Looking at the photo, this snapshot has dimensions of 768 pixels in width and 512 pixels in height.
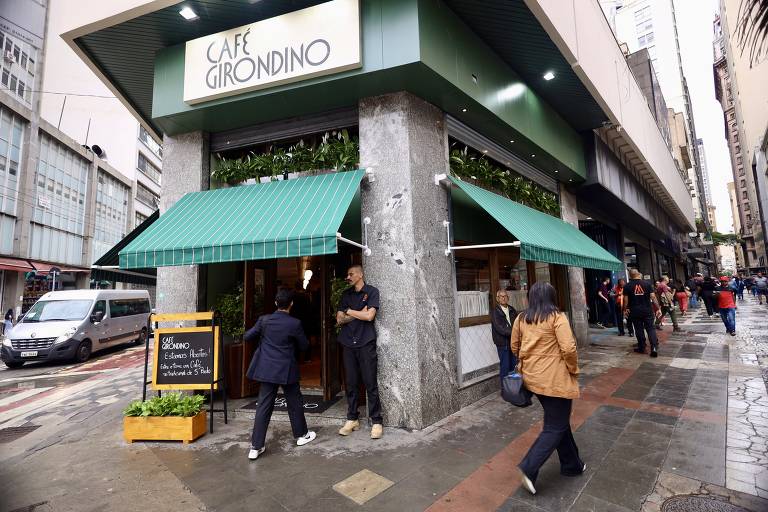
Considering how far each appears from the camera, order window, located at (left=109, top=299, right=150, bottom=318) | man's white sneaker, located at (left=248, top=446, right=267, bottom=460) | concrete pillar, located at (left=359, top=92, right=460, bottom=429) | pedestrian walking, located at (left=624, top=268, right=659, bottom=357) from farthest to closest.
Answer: window, located at (left=109, top=299, right=150, bottom=318), pedestrian walking, located at (left=624, top=268, right=659, bottom=357), concrete pillar, located at (left=359, top=92, right=460, bottom=429), man's white sneaker, located at (left=248, top=446, right=267, bottom=460)

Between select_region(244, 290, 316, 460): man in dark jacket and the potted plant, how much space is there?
1074mm

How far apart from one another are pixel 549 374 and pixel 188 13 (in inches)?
258

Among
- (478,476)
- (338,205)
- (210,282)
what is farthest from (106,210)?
(478,476)

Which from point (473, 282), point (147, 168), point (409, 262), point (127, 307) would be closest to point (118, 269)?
point (409, 262)

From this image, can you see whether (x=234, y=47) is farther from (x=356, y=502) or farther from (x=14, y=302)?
Answer: (x=14, y=302)

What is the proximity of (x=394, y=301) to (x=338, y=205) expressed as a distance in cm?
146

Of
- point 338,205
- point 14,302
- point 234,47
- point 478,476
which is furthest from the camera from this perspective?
point 14,302

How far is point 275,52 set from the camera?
17.2ft

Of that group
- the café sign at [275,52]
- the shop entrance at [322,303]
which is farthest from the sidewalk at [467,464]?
the café sign at [275,52]

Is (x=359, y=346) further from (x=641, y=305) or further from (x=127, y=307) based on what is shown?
(x=127, y=307)

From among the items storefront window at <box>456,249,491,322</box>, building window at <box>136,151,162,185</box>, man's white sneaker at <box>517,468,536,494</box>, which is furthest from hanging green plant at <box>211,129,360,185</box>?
building window at <box>136,151,162,185</box>

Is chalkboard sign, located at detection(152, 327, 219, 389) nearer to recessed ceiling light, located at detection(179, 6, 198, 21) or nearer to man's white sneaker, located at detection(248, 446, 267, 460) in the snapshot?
man's white sneaker, located at detection(248, 446, 267, 460)

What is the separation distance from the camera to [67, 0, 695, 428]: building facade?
4.77 m

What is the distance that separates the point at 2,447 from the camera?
4.87 m
